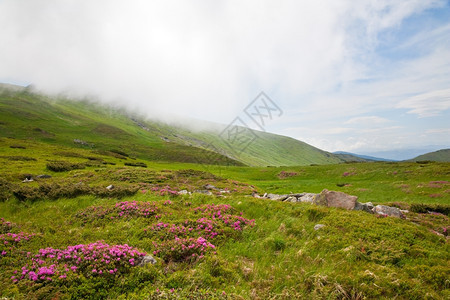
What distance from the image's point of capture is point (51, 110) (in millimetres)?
158375

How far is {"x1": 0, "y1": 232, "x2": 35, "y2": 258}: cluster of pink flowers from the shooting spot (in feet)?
22.1

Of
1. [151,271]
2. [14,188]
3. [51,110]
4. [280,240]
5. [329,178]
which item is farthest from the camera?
[51,110]

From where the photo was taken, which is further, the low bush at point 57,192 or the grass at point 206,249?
the low bush at point 57,192

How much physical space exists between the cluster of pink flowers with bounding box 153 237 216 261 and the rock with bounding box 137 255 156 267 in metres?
0.44

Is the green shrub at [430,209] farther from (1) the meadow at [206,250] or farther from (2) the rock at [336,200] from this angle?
(2) the rock at [336,200]

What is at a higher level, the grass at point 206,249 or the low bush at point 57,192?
the grass at point 206,249

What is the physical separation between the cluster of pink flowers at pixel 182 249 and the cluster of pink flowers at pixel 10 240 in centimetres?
464

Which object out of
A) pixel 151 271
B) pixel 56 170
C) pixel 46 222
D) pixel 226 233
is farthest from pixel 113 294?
pixel 56 170

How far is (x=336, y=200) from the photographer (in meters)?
13.6

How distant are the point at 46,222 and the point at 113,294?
22.2 ft

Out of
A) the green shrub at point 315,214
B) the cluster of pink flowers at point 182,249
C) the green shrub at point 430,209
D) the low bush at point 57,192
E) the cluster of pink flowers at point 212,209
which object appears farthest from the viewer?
the green shrub at point 430,209

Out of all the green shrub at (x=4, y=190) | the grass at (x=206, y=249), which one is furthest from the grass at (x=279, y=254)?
the green shrub at (x=4, y=190)

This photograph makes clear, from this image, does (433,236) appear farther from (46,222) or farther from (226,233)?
(46,222)

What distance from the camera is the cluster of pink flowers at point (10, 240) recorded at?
6744mm
